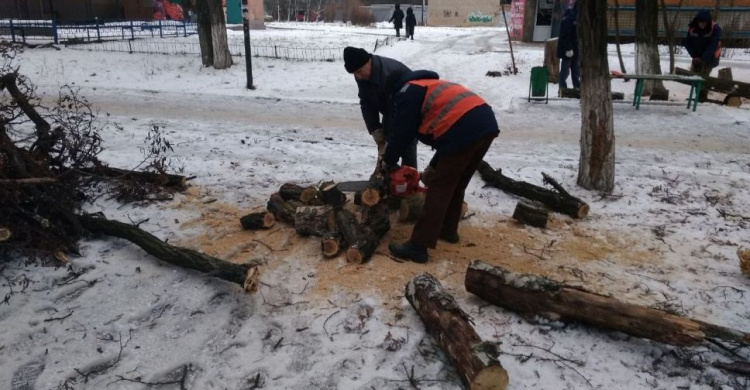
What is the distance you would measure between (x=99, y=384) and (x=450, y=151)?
106 inches

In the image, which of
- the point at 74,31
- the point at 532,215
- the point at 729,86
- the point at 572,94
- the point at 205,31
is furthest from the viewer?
the point at 74,31

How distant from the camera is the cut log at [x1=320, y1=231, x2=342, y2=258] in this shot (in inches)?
163

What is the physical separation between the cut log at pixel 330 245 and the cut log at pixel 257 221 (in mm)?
709

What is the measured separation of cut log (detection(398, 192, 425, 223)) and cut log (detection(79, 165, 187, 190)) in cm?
247

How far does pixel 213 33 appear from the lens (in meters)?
14.2

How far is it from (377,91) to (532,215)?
1912 millimetres

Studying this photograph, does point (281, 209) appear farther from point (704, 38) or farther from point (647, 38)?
point (704, 38)

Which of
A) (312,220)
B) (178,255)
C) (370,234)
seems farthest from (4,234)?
(370,234)

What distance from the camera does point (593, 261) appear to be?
14.0 feet

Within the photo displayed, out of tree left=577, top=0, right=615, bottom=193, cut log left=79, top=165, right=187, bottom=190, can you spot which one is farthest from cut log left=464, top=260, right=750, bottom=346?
cut log left=79, top=165, right=187, bottom=190

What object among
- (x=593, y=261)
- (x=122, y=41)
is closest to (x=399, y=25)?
(x=122, y=41)

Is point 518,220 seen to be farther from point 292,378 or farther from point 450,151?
point 292,378

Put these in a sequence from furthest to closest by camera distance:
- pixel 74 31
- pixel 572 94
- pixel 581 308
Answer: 1. pixel 74 31
2. pixel 572 94
3. pixel 581 308

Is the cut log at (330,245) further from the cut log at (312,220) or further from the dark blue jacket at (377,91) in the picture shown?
the dark blue jacket at (377,91)
